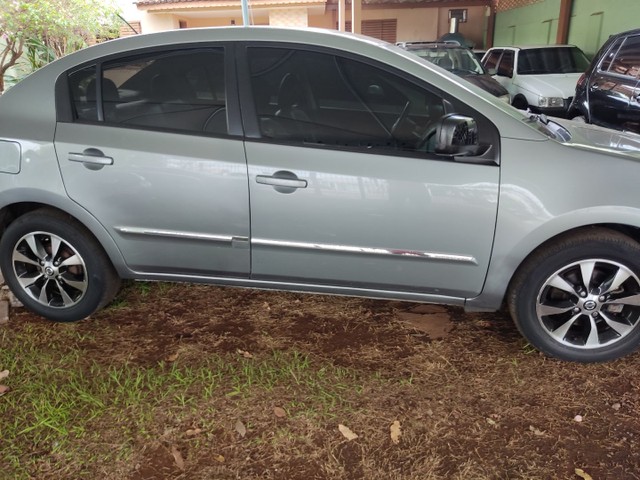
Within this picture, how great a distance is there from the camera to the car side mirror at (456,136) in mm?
2586

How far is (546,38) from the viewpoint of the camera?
14133 mm

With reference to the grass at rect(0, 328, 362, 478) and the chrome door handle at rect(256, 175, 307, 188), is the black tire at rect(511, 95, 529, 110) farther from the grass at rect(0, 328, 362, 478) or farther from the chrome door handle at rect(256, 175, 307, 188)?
the grass at rect(0, 328, 362, 478)

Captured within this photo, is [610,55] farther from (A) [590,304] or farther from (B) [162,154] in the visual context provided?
(B) [162,154]

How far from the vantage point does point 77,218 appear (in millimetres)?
3000

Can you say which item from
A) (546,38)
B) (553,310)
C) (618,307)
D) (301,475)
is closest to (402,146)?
(553,310)

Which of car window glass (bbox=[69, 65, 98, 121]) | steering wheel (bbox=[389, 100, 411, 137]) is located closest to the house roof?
car window glass (bbox=[69, 65, 98, 121])

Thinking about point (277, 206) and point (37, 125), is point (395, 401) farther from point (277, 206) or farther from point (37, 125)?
point (37, 125)

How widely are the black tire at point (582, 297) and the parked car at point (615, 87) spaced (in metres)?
3.85

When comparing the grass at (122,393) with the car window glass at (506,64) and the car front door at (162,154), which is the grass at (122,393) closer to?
the car front door at (162,154)

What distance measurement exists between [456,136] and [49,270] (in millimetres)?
2507

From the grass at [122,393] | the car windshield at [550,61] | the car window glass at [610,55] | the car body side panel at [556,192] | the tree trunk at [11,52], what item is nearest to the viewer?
the grass at [122,393]

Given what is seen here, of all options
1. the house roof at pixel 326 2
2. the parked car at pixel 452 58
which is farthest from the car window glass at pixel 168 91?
the house roof at pixel 326 2

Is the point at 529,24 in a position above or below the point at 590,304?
above

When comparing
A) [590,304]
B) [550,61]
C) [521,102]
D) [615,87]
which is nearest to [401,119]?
[590,304]
